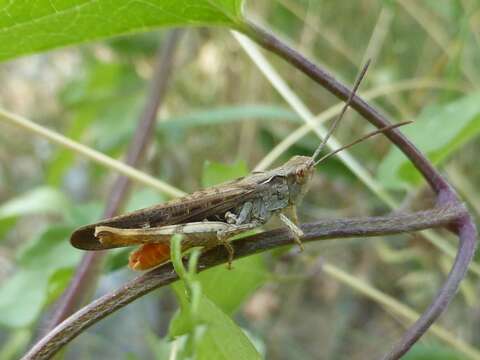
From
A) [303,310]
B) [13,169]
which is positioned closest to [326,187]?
[303,310]

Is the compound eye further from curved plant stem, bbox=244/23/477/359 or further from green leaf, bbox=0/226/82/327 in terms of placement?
green leaf, bbox=0/226/82/327

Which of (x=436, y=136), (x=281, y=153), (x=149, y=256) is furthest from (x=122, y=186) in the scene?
(x=436, y=136)

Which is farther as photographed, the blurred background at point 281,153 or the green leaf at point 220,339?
the blurred background at point 281,153

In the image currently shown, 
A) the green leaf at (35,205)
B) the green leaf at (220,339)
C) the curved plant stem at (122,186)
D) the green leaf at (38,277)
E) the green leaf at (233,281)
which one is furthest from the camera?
the green leaf at (35,205)

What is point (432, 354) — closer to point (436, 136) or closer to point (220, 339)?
point (436, 136)

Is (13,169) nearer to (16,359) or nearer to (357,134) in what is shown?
(16,359)

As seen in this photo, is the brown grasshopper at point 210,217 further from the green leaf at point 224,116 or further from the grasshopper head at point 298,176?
the green leaf at point 224,116

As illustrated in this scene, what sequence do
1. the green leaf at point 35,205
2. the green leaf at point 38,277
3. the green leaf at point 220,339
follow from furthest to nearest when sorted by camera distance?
the green leaf at point 35,205 < the green leaf at point 38,277 < the green leaf at point 220,339

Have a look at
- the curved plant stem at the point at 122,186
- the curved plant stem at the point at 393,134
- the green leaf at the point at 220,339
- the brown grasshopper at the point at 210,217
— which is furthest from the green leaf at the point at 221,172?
the green leaf at the point at 220,339
